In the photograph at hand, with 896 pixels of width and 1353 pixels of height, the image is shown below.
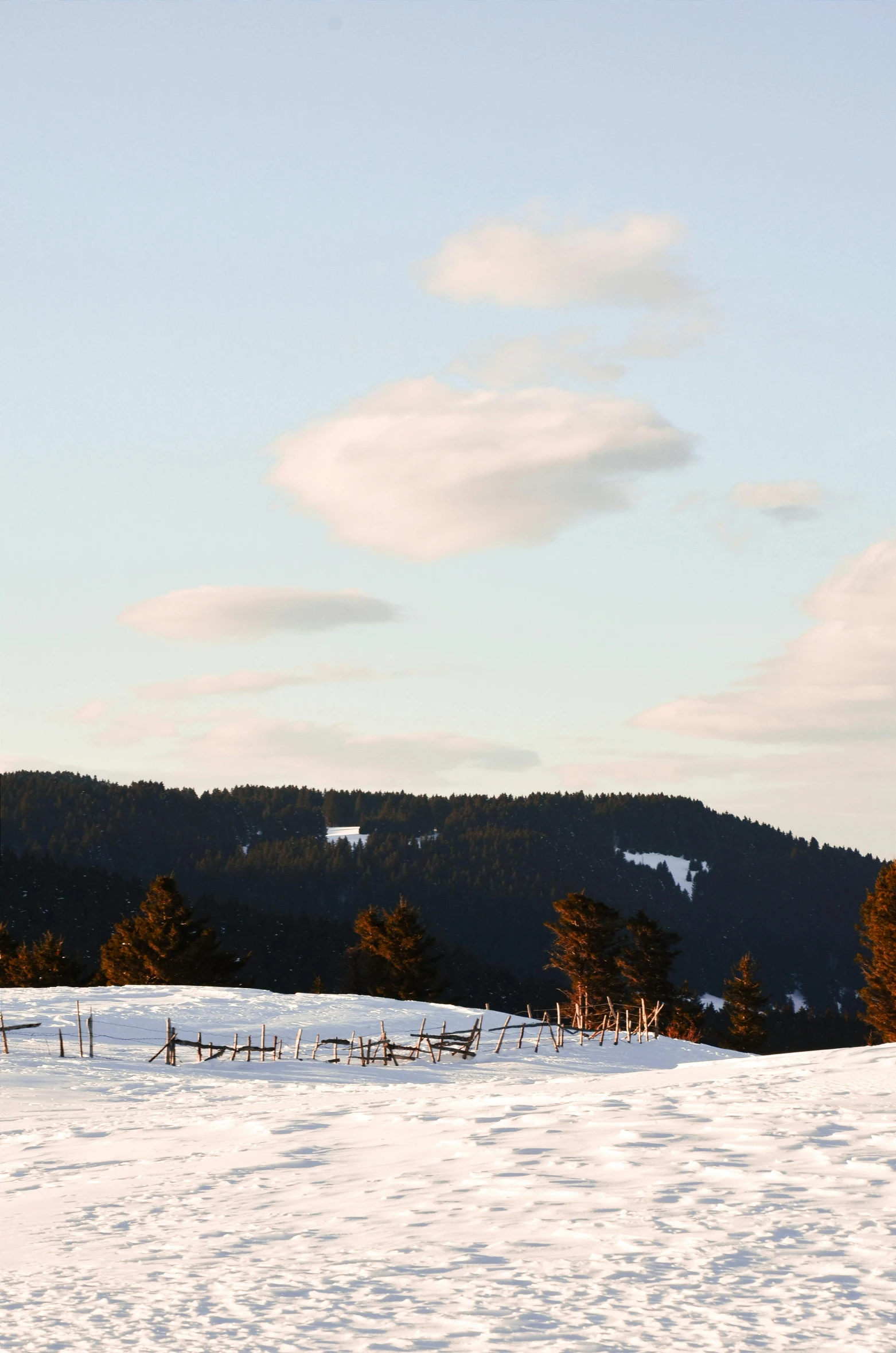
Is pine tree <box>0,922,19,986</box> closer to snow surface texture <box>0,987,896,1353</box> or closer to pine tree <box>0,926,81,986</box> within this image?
pine tree <box>0,926,81,986</box>

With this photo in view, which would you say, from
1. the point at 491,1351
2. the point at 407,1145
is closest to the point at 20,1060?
the point at 407,1145

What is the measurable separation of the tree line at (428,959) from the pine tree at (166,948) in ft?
0.23

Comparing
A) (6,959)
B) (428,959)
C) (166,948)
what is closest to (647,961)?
(428,959)

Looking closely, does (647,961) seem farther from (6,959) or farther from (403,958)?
(6,959)

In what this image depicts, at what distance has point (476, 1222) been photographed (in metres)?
14.2

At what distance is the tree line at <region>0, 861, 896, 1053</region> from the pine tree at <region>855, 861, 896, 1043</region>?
0.22 feet

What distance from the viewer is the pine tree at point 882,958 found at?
2633 inches

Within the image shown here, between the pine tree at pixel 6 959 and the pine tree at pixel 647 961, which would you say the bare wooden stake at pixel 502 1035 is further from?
the pine tree at pixel 6 959

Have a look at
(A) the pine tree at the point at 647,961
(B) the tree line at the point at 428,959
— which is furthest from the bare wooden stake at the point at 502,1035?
(A) the pine tree at the point at 647,961

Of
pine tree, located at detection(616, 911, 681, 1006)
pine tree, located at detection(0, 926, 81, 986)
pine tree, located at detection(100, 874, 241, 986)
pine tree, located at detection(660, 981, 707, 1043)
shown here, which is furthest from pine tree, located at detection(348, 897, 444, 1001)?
pine tree, located at detection(0, 926, 81, 986)

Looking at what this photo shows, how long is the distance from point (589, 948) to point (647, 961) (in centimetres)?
520

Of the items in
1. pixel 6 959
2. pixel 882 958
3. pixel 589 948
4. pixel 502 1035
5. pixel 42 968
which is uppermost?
pixel 882 958

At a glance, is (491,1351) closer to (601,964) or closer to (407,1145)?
(407,1145)

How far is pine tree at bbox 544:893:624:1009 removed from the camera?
80438mm
